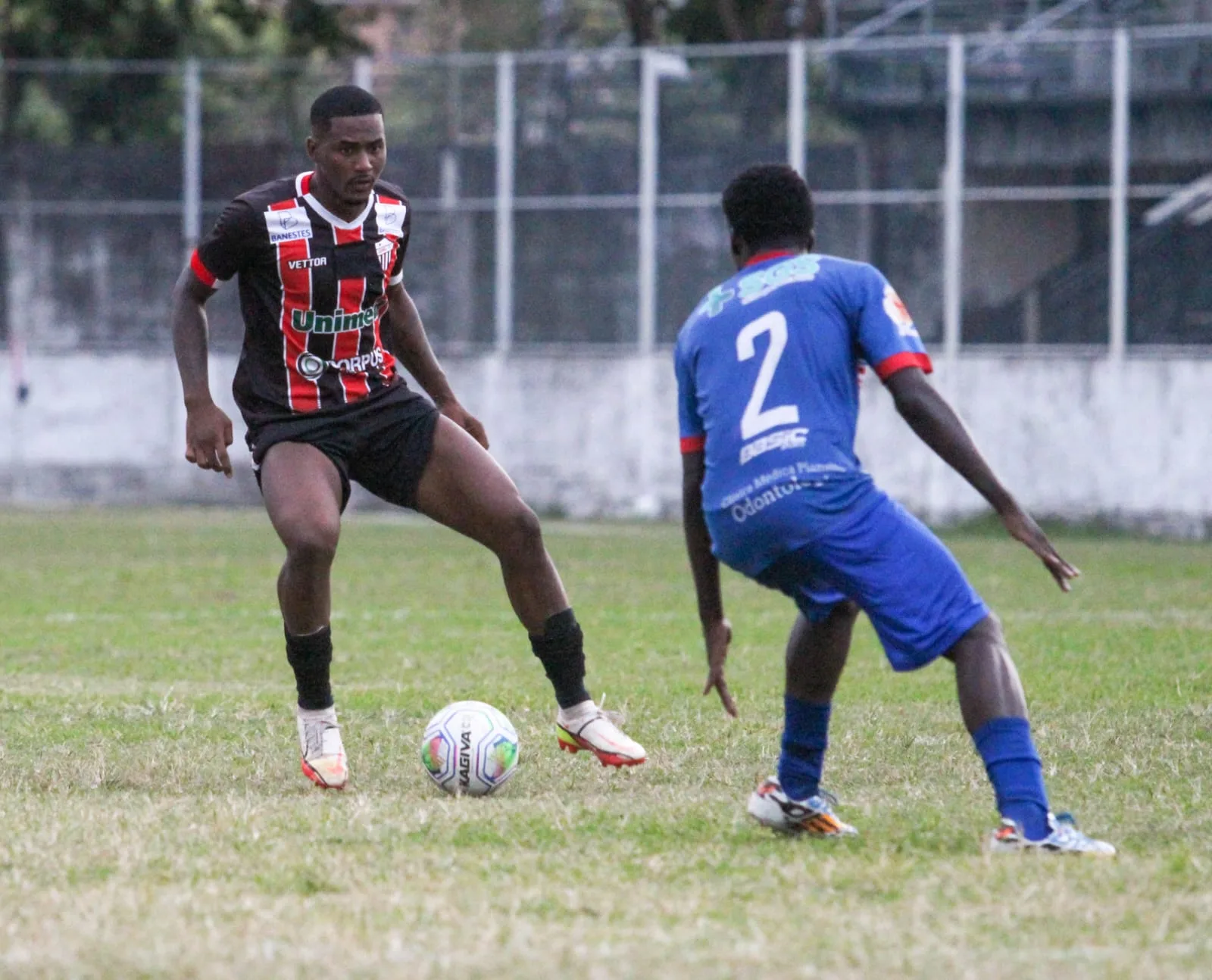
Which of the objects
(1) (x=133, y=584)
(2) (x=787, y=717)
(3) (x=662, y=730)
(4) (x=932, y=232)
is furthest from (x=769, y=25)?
(2) (x=787, y=717)

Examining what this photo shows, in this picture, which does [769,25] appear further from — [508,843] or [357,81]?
[508,843]

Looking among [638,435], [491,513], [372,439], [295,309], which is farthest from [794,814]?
[638,435]

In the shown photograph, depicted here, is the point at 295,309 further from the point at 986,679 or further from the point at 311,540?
the point at 986,679

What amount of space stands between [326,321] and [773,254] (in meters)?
2.00

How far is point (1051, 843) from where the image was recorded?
17.0 feet

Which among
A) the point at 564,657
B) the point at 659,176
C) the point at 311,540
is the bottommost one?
the point at 564,657

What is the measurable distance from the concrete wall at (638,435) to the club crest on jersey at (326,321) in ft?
57.8

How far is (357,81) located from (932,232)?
793cm

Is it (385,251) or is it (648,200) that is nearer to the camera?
(385,251)

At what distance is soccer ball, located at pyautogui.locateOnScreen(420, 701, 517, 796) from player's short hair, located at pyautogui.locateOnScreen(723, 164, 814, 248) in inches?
73.9

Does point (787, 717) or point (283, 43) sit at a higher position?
point (283, 43)

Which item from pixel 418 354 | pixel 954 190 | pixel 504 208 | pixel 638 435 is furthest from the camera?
pixel 504 208

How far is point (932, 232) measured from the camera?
971 inches

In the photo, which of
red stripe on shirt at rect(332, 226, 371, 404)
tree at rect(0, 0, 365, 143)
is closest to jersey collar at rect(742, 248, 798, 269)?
red stripe on shirt at rect(332, 226, 371, 404)
